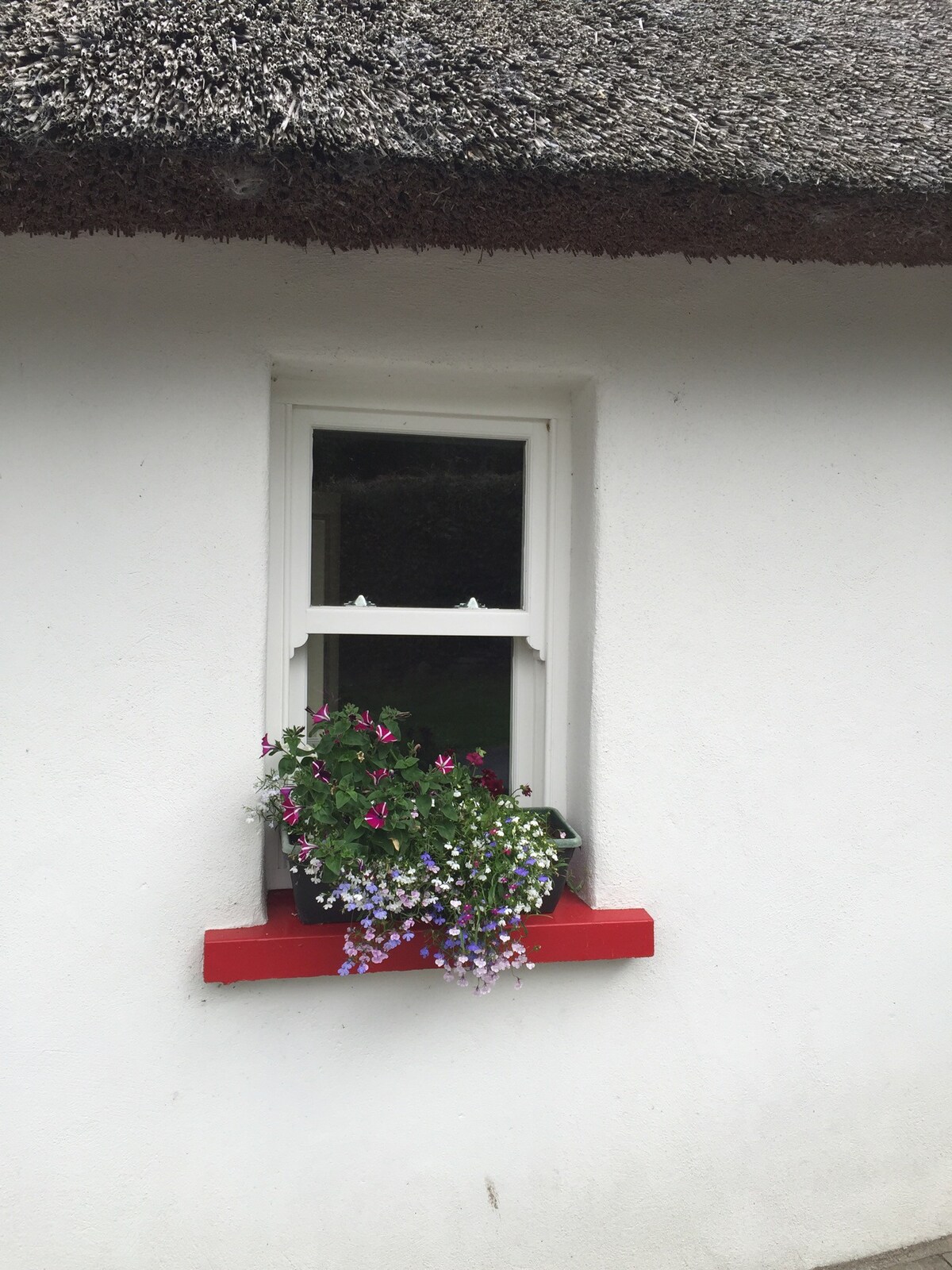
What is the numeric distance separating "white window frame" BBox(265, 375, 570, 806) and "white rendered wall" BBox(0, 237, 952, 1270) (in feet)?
0.34

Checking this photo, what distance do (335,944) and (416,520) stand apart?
43.4 inches

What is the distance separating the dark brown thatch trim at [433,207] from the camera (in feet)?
4.92

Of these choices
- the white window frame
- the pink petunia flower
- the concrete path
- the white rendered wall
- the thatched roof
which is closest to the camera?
the thatched roof

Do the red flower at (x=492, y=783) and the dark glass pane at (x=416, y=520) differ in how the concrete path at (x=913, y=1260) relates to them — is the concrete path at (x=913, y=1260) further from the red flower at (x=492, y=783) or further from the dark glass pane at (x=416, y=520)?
the dark glass pane at (x=416, y=520)

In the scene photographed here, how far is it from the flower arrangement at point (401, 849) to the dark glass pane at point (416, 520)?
433mm

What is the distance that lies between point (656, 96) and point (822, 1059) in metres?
2.42

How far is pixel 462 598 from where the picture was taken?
7.20 ft

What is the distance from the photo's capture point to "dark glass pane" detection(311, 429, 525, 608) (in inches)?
84.0

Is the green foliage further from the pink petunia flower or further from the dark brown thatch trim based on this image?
the dark brown thatch trim

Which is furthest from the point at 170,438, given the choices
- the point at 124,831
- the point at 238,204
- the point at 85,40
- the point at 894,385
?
the point at 894,385

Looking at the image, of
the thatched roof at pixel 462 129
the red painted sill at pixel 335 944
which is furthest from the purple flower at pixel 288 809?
the thatched roof at pixel 462 129

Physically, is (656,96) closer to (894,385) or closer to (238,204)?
(238,204)

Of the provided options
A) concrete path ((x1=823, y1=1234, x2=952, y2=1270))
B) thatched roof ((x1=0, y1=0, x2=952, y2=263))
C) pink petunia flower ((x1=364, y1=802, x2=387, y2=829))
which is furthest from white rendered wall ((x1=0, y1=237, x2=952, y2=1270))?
pink petunia flower ((x1=364, y1=802, x2=387, y2=829))

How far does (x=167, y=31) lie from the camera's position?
1.53m
